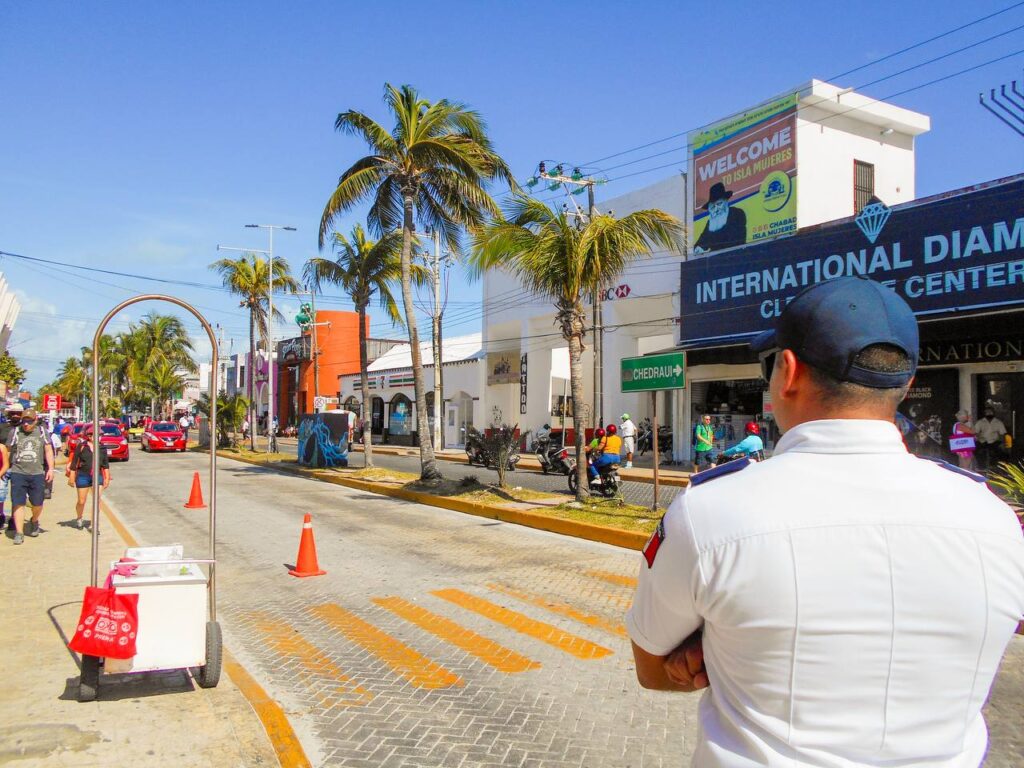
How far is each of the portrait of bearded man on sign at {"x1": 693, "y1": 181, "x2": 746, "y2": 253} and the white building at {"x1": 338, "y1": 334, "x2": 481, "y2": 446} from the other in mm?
15092

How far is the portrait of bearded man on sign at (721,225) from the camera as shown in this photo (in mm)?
23719

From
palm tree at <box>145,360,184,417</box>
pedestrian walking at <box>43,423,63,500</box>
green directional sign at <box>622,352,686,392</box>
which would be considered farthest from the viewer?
palm tree at <box>145,360,184,417</box>

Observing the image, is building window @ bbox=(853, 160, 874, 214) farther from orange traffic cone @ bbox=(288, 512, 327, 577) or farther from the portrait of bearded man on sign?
orange traffic cone @ bbox=(288, 512, 327, 577)

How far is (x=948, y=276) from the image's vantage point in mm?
17359

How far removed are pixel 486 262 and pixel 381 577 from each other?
286 inches

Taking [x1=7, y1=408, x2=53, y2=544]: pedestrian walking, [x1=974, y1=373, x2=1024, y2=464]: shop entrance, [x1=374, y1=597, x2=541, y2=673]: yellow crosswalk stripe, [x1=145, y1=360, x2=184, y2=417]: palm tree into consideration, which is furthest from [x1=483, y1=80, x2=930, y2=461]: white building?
[x1=145, y1=360, x2=184, y2=417]: palm tree

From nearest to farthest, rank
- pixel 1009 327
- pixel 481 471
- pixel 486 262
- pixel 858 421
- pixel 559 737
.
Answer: pixel 858 421 < pixel 559 737 < pixel 486 262 < pixel 1009 327 < pixel 481 471

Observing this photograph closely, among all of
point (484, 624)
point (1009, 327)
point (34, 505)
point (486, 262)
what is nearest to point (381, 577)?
point (484, 624)

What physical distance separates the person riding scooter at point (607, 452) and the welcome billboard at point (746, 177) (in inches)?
406

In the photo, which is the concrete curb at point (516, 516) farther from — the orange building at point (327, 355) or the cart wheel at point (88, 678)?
the orange building at point (327, 355)

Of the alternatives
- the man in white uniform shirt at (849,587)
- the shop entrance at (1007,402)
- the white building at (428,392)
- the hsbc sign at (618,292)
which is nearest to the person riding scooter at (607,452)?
the shop entrance at (1007,402)

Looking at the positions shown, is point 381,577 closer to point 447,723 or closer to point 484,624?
point 484,624

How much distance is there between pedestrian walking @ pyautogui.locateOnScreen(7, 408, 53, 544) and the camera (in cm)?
1058

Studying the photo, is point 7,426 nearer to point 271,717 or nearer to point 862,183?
point 271,717
